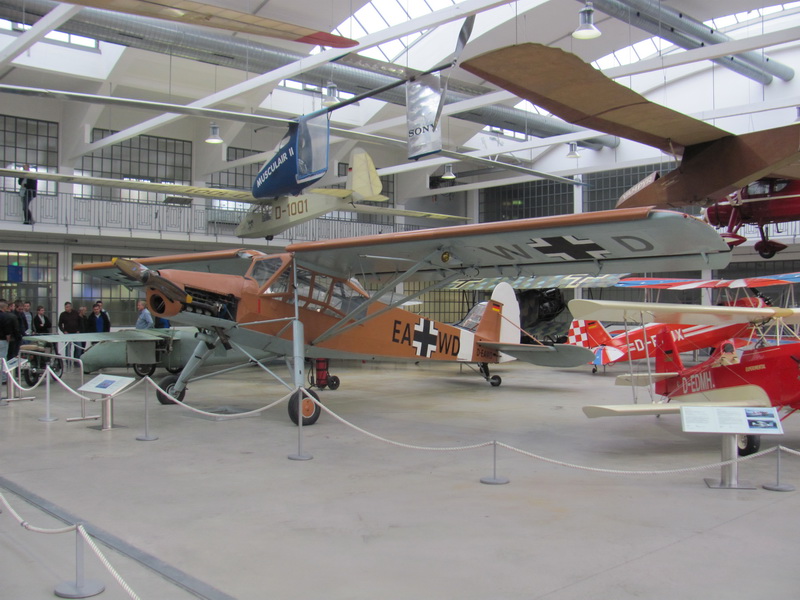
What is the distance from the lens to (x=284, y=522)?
446 centimetres

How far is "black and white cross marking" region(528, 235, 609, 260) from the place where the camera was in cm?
684

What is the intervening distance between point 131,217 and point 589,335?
12.8 m

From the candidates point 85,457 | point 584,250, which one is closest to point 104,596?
point 85,457

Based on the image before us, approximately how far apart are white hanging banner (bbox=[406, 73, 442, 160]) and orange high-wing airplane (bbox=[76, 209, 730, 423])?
5.83ft

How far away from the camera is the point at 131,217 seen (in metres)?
18.4

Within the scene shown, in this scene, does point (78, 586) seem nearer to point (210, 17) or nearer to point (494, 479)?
point (494, 479)

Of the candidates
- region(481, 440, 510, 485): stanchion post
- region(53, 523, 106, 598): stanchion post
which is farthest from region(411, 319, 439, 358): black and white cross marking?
region(53, 523, 106, 598): stanchion post

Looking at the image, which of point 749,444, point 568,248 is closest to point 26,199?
point 568,248

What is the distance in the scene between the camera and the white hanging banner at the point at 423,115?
962 cm

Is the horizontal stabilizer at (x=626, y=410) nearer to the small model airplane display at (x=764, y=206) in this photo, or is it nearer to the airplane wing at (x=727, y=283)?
the small model airplane display at (x=764, y=206)

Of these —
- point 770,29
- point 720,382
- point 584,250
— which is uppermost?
point 770,29

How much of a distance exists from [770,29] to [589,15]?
39.4 ft

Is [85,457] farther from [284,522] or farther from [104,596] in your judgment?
[104,596]

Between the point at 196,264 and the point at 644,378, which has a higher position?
the point at 196,264
